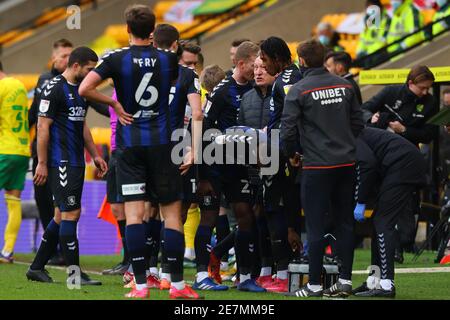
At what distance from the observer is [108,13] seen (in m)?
26.6

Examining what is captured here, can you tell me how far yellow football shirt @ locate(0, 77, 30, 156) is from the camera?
527 inches

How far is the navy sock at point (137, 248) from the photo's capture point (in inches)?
352

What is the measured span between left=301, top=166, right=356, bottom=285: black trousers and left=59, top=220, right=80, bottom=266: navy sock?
7.42 ft

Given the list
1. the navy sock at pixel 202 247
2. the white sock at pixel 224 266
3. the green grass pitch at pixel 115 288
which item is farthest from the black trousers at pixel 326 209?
the white sock at pixel 224 266

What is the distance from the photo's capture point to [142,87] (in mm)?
8898

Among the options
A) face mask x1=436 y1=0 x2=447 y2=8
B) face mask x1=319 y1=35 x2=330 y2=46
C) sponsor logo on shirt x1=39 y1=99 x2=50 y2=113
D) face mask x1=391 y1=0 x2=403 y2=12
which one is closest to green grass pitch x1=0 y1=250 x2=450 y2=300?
sponsor logo on shirt x1=39 y1=99 x2=50 y2=113

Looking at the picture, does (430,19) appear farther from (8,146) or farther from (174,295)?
(174,295)

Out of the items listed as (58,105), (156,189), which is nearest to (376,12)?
(58,105)

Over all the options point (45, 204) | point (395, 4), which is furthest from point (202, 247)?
point (395, 4)

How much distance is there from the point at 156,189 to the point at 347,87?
173cm

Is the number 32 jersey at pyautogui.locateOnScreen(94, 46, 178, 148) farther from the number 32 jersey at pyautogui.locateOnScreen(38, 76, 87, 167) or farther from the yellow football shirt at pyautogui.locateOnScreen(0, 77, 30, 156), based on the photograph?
the yellow football shirt at pyautogui.locateOnScreen(0, 77, 30, 156)

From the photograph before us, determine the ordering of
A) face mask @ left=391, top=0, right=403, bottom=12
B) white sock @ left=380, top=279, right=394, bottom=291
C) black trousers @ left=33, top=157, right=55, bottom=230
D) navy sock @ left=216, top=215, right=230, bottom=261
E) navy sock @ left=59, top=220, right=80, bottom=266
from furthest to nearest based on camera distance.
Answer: face mask @ left=391, top=0, right=403, bottom=12, black trousers @ left=33, top=157, right=55, bottom=230, navy sock @ left=216, top=215, right=230, bottom=261, navy sock @ left=59, top=220, right=80, bottom=266, white sock @ left=380, top=279, right=394, bottom=291

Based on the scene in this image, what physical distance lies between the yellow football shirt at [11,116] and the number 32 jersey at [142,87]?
466 centimetres

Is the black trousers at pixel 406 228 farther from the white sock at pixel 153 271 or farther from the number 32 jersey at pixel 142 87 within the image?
the number 32 jersey at pixel 142 87
